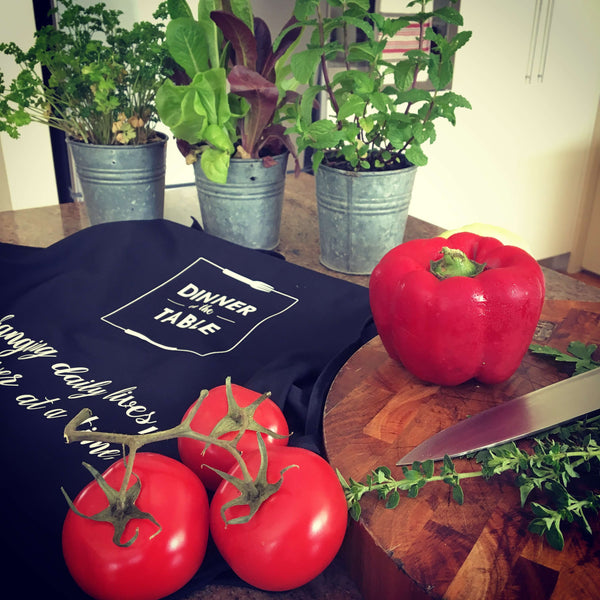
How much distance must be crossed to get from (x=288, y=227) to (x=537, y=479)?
2.79 feet

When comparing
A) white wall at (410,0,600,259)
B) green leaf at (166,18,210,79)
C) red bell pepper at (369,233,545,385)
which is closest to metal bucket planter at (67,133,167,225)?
green leaf at (166,18,210,79)

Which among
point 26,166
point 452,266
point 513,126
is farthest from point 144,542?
point 513,126

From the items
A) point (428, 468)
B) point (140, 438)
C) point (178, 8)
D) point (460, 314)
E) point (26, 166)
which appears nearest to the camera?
point (140, 438)

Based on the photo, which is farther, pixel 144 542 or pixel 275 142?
pixel 275 142

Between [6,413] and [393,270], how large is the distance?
43 cm

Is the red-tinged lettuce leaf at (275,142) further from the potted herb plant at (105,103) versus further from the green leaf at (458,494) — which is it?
the green leaf at (458,494)

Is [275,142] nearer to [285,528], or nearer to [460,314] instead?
[460,314]

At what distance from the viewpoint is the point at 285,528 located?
0.42m

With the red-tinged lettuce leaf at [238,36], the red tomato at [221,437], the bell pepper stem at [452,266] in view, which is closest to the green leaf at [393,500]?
the red tomato at [221,437]

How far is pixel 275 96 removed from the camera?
945 mm

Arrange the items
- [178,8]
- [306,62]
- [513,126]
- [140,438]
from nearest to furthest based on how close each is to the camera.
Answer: [140,438], [306,62], [178,8], [513,126]

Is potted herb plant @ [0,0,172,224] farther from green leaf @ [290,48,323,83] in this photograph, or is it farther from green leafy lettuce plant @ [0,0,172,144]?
green leaf @ [290,48,323,83]

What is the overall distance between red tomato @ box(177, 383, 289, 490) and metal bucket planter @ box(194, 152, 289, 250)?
0.54 meters

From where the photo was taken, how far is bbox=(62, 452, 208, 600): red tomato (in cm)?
40
